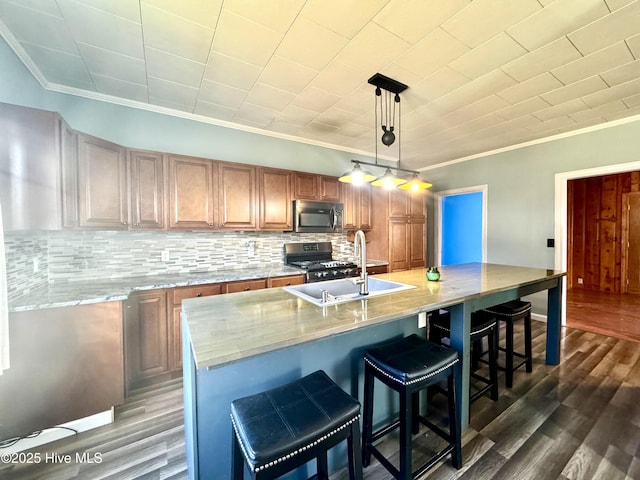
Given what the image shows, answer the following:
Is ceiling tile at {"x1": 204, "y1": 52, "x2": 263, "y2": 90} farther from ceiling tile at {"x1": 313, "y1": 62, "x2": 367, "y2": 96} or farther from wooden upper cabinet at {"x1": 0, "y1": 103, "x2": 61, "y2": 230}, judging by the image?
wooden upper cabinet at {"x1": 0, "y1": 103, "x2": 61, "y2": 230}

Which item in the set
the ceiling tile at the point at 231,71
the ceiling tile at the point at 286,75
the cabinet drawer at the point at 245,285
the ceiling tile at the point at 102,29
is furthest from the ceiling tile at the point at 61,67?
the cabinet drawer at the point at 245,285

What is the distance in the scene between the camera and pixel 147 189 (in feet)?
8.60

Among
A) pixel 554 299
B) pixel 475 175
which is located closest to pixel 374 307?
pixel 554 299

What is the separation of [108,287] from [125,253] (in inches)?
21.0

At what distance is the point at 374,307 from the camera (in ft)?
4.74

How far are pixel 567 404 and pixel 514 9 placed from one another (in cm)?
289

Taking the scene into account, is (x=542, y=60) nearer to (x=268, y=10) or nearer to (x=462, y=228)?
(x=268, y=10)

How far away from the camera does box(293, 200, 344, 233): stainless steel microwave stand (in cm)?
347

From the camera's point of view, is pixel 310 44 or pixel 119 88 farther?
pixel 119 88

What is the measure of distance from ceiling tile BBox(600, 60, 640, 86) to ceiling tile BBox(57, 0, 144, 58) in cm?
378

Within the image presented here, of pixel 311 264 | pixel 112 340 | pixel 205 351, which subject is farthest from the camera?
pixel 311 264

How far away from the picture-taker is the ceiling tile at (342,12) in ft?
5.19

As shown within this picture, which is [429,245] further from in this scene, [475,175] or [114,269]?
[114,269]

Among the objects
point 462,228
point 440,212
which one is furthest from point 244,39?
point 462,228
